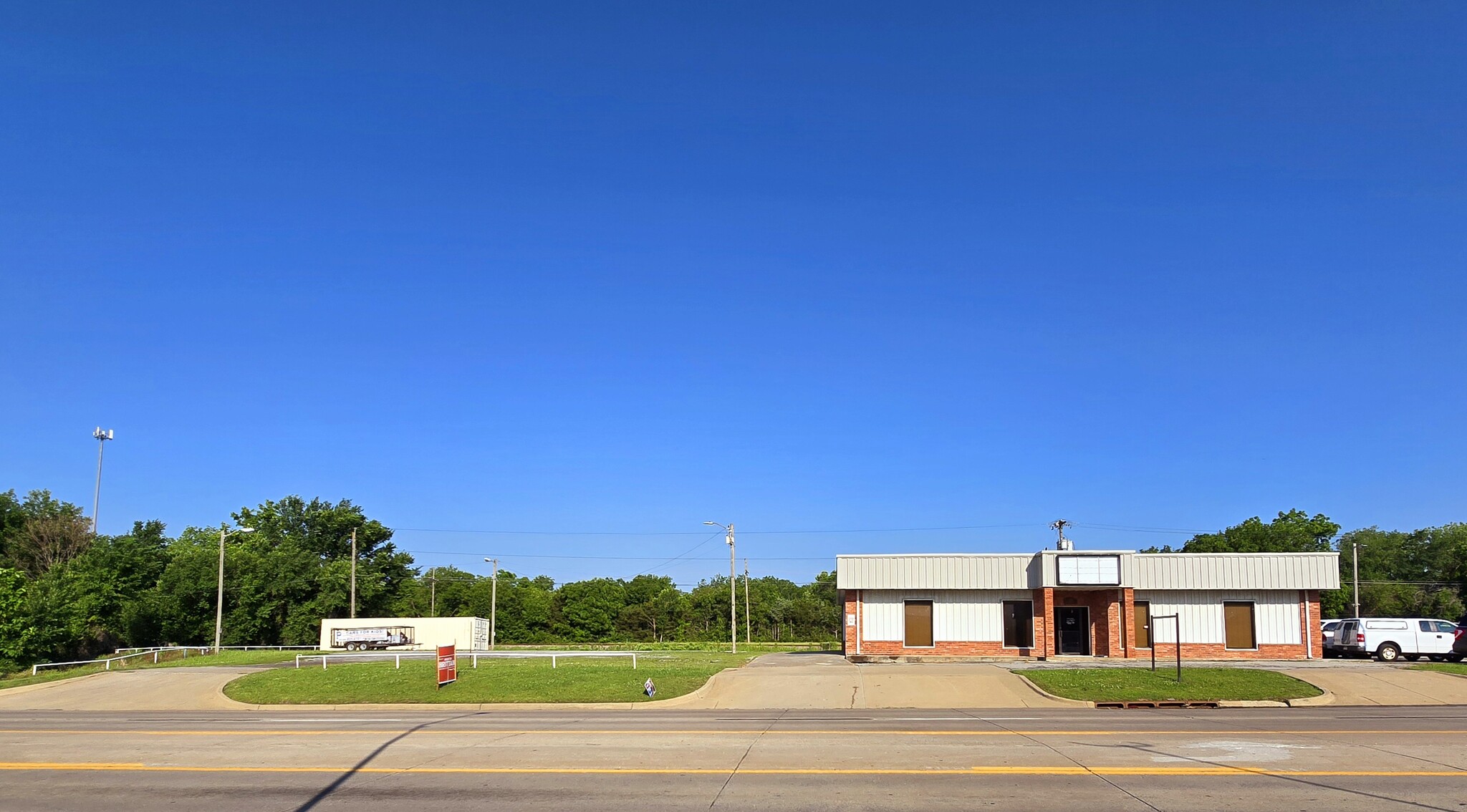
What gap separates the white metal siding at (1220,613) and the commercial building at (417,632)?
147 ft

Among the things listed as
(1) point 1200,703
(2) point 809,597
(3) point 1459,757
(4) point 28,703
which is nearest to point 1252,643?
(1) point 1200,703

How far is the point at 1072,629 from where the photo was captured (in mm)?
46031

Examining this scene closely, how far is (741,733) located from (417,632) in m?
55.7

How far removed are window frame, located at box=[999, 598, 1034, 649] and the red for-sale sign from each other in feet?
79.2

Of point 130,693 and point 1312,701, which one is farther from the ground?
point 1312,701

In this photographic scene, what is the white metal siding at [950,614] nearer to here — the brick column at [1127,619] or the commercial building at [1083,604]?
the commercial building at [1083,604]

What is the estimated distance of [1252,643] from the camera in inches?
1748

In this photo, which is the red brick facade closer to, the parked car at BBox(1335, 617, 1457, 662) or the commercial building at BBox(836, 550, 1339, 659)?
the commercial building at BBox(836, 550, 1339, 659)

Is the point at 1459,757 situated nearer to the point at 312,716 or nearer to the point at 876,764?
the point at 876,764

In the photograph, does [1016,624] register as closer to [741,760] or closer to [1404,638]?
[1404,638]

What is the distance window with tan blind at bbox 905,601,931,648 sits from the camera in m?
45.6

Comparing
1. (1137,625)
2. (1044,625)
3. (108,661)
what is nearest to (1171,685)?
(1044,625)

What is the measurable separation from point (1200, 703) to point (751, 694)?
12.5 m

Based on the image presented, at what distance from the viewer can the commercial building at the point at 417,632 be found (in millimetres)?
70438
